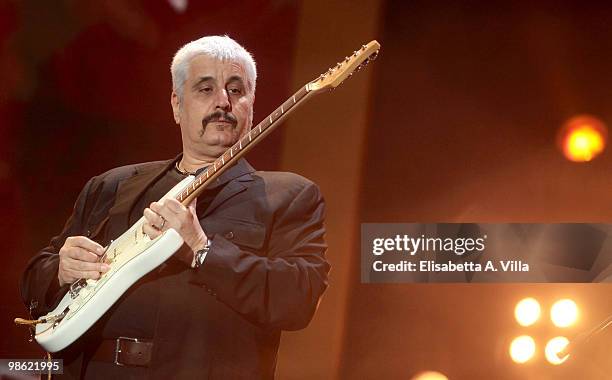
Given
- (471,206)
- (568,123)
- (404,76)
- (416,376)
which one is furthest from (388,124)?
(416,376)

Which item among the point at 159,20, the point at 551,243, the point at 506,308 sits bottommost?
the point at 506,308

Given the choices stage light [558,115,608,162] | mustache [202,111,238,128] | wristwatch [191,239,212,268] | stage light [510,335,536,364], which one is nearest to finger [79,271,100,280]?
wristwatch [191,239,212,268]

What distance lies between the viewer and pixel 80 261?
6.54 ft

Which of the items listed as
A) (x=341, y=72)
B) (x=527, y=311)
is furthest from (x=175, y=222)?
(x=527, y=311)

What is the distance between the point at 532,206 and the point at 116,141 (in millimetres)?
1466

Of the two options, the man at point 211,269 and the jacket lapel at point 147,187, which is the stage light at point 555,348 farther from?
the jacket lapel at point 147,187

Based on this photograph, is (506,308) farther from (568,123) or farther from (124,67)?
(124,67)

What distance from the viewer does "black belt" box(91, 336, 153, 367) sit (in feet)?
6.42

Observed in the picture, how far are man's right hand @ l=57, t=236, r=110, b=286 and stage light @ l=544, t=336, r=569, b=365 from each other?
1.48 m

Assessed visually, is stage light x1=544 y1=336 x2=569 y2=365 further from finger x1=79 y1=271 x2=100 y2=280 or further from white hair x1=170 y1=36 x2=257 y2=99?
finger x1=79 y1=271 x2=100 y2=280

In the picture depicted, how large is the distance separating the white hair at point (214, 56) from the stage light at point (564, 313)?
1.23m

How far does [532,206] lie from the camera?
2.64m

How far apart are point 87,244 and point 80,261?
0.05 m

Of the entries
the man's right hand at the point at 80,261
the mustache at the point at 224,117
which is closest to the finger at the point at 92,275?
the man's right hand at the point at 80,261
